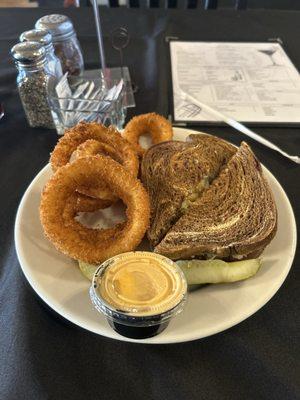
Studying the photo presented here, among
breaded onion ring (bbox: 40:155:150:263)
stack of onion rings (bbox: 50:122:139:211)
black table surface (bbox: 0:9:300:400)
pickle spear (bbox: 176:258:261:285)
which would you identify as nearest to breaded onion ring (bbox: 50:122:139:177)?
stack of onion rings (bbox: 50:122:139:211)

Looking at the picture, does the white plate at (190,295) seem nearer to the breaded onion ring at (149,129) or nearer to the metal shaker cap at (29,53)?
the breaded onion ring at (149,129)

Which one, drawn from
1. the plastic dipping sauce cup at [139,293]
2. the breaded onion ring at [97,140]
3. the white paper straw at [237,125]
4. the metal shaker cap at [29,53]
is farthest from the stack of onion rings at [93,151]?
the white paper straw at [237,125]

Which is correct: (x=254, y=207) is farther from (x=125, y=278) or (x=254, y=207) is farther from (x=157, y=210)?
(x=125, y=278)

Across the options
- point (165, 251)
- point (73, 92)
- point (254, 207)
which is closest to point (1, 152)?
point (73, 92)

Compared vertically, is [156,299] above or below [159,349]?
above

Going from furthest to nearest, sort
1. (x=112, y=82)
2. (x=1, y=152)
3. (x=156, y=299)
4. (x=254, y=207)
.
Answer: (x=112, y=82), (x=1, y=152), (x=254, y=207), (x=156, y=299)

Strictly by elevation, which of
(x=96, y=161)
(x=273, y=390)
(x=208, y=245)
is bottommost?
(x=273, y=390)
